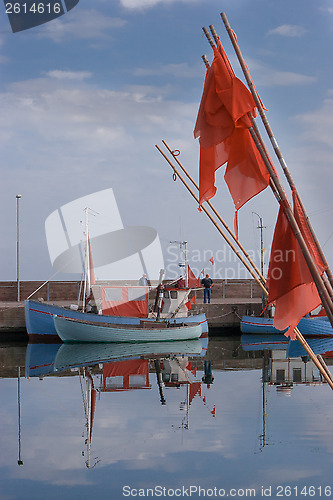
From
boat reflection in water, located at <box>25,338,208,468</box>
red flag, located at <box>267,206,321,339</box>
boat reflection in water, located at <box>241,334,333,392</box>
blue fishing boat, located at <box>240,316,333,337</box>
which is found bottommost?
boat reflection in water, located at <box>241,334,333,392</box>

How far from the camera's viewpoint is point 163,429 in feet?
41.4

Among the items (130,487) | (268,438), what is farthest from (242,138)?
(268,438)

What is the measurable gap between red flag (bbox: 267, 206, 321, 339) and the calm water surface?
375 centimetres

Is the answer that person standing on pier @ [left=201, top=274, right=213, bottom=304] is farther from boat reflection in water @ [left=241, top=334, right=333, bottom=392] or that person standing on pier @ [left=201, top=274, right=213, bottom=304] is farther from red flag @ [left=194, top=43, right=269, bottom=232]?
red flag @ [left=194, top=43, right=269, bottom=232]

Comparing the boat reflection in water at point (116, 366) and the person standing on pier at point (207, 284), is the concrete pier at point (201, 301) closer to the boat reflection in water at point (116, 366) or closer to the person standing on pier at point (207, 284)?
the person standing on pier at point (207, 284)

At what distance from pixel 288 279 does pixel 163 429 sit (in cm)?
759

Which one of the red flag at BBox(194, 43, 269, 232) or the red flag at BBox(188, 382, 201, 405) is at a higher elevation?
the red flag at BBox(194, 43, 269, 232)

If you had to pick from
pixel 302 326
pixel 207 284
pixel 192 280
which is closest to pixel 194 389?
pixel 302 326

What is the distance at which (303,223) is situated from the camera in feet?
19.0

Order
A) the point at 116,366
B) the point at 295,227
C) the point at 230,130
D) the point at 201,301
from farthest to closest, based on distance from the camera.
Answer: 1. the point at 201,301
2. the point at 116,366
3. the point at 230,130
4. the point at 295,227

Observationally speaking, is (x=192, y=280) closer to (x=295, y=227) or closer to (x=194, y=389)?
(x=194, y=389)

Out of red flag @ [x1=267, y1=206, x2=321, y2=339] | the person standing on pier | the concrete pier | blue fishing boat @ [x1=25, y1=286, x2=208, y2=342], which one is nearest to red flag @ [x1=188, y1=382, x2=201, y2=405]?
red flag @ [x1=267, y1=206, x2=321, y2=339]

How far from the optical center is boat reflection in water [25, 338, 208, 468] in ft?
53.5

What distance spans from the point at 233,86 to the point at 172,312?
77.9 ft
